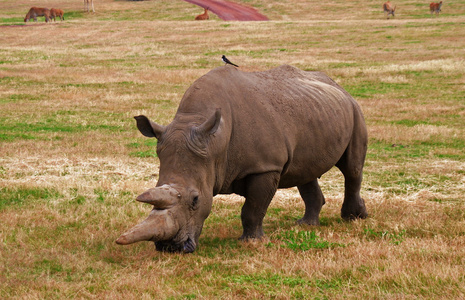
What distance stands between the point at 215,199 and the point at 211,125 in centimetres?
404

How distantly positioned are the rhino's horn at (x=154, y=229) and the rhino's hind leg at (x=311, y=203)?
3194 mm

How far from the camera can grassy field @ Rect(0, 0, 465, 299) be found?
5809 mm

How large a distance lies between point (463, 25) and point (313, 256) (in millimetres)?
44085

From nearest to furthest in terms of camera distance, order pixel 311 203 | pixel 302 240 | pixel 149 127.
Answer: pixel 149 127 → pixel 302 240 → pixel 311 203

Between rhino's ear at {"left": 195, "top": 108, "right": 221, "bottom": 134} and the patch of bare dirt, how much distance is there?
55350 millimetres

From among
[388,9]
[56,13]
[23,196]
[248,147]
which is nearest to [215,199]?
[23,196]

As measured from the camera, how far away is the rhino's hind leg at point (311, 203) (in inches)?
350

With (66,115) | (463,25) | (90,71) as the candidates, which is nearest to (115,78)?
(90,71)

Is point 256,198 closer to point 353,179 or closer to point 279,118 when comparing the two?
point 279,118

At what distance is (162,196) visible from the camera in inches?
234

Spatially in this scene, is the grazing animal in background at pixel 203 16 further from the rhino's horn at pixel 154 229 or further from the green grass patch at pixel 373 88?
the rhino's horn at pixel 154 229

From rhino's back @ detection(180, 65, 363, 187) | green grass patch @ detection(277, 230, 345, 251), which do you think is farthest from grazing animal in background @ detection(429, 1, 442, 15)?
green grass patch @ detection(277, 230, 345, 251)

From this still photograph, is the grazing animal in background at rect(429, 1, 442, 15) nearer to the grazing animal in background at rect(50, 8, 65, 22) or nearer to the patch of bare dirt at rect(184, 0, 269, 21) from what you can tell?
the patch of bare dirt at rect(184, 0, 269, 21)

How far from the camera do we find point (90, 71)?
98.9ft
